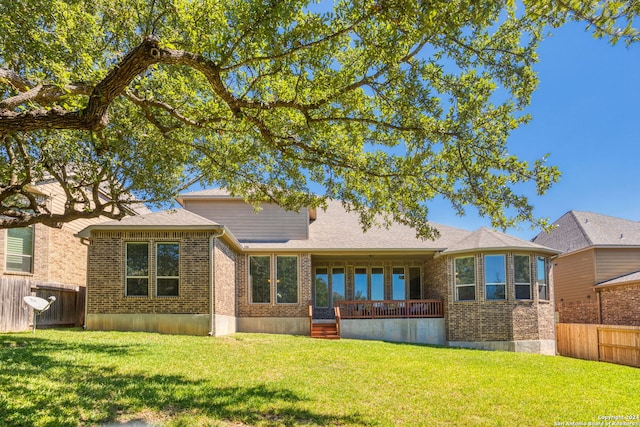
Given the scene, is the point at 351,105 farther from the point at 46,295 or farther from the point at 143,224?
the point at 46,295

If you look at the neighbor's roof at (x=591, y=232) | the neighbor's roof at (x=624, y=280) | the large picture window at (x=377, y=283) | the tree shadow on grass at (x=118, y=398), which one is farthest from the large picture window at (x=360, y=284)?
the tree shadow on grass at (x=118, y=398)

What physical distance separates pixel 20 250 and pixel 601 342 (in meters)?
20.1

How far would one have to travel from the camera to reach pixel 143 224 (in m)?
14.9

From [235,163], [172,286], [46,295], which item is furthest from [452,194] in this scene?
[46,295]

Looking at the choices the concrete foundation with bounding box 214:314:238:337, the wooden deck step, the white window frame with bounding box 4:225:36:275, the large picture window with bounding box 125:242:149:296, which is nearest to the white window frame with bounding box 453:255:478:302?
the wooden deck step

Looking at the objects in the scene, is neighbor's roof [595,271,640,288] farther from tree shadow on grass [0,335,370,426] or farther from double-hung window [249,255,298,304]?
tree shadow on grass [0,335,370,426]

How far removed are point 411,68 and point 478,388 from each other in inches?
233

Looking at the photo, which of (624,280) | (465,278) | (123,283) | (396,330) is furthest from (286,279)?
(624,280)

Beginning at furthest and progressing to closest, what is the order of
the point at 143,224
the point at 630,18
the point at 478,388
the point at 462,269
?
1. the point at 462,269
2. the point at 143,224
3. the point at 478,388
4. the point at 630,18

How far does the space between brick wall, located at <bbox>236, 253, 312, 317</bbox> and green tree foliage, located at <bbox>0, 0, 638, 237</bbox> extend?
8.73 metres

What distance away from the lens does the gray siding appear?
19953mm

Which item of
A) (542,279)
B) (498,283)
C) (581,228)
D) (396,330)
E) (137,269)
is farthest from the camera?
(581,228)

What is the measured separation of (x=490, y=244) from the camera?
680 inches

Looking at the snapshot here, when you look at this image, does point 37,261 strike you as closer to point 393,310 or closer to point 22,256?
point 22,256
